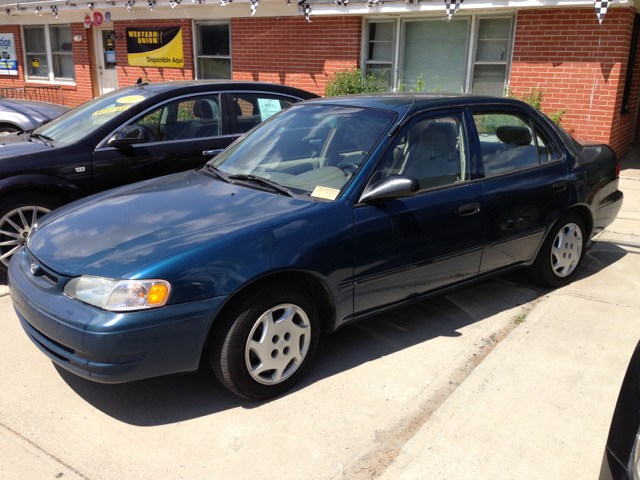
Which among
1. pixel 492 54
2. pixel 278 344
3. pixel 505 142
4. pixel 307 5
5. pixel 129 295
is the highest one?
pixel 307 5

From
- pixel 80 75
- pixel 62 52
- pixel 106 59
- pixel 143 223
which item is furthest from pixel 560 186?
pixel 62 52

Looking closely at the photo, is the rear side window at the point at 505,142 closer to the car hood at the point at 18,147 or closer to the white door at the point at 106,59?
the car hood at the point at 18,147

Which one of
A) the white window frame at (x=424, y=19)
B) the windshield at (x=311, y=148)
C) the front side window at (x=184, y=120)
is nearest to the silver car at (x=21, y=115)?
the front side window at (x=184, y=120)

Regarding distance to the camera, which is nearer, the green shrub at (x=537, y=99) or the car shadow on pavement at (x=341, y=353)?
the car shadow on pavement at (x=341, y=353)

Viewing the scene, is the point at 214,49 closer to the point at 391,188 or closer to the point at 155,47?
the point at 155,47

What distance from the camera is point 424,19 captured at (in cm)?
1046

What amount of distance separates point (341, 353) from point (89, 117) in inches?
138

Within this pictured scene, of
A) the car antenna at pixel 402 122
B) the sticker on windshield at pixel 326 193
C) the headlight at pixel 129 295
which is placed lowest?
the headlight at pixel 129 295

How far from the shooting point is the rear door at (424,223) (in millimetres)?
3512

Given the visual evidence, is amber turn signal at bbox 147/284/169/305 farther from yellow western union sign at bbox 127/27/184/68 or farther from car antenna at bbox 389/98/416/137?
yellow western union sign at bbox 127/27/184/68

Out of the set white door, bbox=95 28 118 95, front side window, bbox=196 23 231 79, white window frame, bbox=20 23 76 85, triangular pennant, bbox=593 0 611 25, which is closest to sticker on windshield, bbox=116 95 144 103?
triangular pennant, bbox=593 0 611 25

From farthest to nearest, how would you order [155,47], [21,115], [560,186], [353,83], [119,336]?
[155,47]
[353,83]
[21,115]
[560,186]
[119,336]

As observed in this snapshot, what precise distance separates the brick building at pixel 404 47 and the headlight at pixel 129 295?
322 inches

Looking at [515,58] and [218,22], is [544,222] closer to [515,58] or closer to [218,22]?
[515,58]
